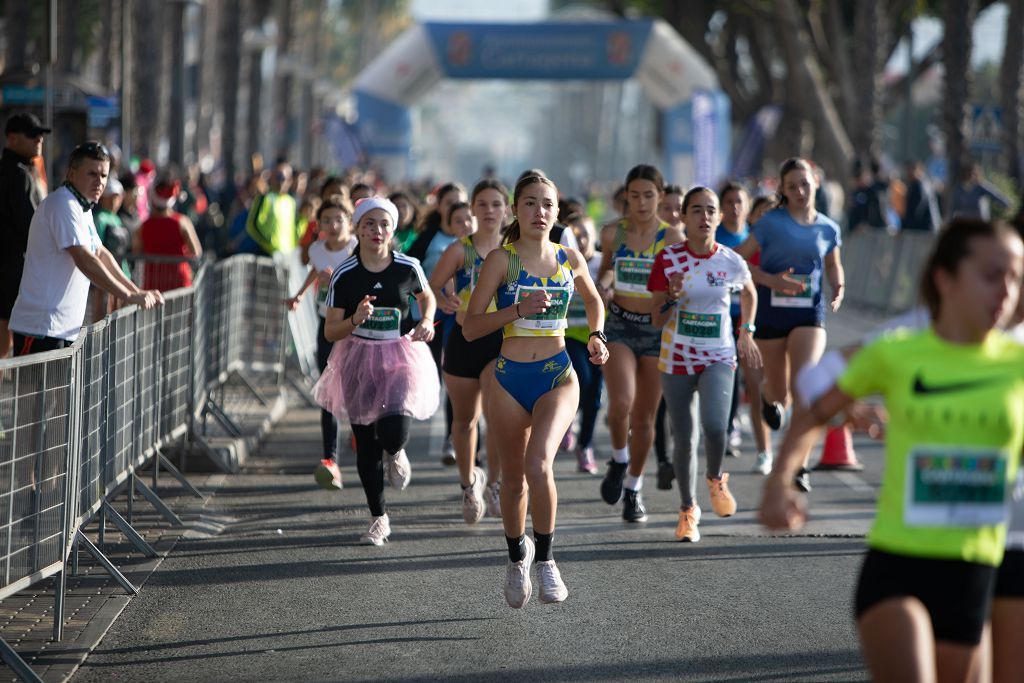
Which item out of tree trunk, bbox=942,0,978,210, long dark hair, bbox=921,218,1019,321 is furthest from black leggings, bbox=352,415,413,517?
tree trunk, bbox=942,0,978,210

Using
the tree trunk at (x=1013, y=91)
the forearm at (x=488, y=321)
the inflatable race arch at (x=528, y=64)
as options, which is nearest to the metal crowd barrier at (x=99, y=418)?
the forearm at (x=488, y=321)

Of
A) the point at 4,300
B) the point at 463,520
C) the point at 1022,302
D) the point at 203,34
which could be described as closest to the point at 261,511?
the point at 463,520

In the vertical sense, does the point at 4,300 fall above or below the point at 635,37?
below

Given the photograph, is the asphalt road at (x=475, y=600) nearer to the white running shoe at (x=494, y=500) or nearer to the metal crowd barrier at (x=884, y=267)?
the white running shoe at (x=494, y=500)

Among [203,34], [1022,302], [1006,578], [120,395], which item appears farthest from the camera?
[203,34]

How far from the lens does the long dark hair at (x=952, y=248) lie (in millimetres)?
4332

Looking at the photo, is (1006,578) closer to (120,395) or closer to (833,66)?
(120,395)

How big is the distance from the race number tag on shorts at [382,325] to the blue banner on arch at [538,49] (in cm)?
3149

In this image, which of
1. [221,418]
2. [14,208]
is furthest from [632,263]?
[221,418]

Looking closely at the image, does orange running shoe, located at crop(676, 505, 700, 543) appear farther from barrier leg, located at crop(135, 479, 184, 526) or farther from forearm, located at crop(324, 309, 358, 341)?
barrier leg, located at crop(135, 479, 184, 526)

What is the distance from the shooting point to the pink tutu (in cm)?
Answer: 941

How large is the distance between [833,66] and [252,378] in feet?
90.6

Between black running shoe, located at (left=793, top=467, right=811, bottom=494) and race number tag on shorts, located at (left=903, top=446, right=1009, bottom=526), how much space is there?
6.33 meters

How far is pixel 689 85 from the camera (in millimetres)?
39375
